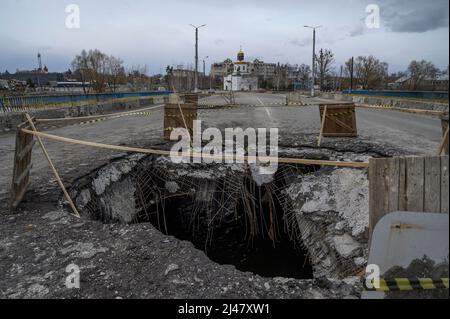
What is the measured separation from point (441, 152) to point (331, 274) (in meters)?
2.68

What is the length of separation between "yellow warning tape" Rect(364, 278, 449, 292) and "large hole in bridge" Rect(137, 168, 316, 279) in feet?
11.9

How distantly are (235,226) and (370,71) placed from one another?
6614cm

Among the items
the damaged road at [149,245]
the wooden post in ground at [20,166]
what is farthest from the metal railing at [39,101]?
the wooden post in ground at [20,166]

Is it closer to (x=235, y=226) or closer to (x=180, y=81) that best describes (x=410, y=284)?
(x=235, y=226)

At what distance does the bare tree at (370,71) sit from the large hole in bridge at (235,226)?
62.0 meters

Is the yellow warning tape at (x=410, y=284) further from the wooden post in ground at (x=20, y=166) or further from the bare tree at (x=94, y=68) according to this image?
the bare tree at (x=94, y=68)

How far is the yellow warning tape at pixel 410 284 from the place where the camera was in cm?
244

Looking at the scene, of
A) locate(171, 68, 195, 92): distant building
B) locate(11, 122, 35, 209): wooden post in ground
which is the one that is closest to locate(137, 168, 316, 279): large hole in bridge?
locate(11, 122, 35, 209): wooden post in ground

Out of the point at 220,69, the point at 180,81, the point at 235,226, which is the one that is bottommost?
the point at 235,226

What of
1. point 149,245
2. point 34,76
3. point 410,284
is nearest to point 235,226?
point 149,245

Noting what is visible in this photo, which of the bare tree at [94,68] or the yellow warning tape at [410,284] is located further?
the bare tree at [94,68]

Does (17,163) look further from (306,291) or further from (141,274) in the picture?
(306,291)

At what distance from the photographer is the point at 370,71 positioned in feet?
211
